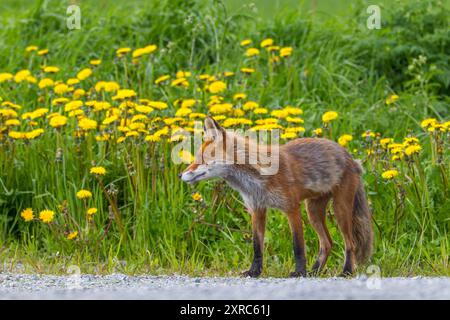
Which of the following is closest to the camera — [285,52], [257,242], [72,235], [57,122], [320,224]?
[257,242]

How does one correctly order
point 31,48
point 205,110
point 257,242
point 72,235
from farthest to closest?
point 31,48 → point 205,110 → point 72,235 → point 257,242

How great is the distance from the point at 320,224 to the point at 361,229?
296 millimetres

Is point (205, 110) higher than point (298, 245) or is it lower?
higher

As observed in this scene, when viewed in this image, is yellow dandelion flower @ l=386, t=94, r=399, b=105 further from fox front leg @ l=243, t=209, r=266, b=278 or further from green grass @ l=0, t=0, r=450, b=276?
fox front leg @ l=243, t=209, r=266, b=278

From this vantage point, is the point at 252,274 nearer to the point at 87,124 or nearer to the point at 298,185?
the point at 298,185

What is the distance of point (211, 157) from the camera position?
237 inches

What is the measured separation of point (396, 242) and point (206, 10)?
4380 mm

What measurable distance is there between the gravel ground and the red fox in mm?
509

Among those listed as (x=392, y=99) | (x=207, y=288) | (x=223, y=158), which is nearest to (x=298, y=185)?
(x=223, y=158)

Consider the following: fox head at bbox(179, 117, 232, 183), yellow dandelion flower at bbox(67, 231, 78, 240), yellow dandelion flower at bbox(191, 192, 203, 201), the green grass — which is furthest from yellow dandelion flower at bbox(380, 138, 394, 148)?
yellow dandelion flower at bbox(67, 231, 78, 240)

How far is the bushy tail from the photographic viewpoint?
6.58m

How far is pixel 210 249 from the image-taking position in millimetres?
7215
